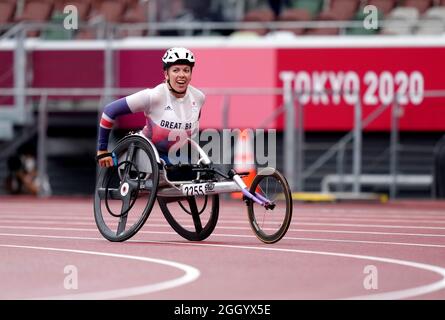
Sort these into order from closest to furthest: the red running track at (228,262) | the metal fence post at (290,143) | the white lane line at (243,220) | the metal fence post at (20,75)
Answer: the red running track at (228,262)
the white lane line at (243,220)
the metal fence post at (290,143)
the metal fence post at (20,75)

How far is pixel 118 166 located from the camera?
12961mm

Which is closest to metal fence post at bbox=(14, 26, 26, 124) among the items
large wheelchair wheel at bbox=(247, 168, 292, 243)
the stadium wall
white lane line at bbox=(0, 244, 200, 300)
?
the stadium wall

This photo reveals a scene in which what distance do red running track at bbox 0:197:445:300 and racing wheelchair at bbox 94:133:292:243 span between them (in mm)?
187

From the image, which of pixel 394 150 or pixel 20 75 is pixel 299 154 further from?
pixel 20 75

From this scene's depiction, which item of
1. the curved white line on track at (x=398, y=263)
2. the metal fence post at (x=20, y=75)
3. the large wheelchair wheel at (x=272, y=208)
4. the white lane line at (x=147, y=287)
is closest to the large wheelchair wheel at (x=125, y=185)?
the curved white line on track at (x=398, y=263)

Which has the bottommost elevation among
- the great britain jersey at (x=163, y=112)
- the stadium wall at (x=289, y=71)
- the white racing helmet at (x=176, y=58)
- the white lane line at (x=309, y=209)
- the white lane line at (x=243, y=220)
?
the white lane line at (x=309, y=209)

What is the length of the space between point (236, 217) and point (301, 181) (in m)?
7.26

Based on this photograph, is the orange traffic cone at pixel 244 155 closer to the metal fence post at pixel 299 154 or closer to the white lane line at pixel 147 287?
the metal fence post at pixel 299 154

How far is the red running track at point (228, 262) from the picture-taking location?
8.73 meters

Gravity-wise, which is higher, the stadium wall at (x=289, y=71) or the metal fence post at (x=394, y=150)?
the stadium wall at (x=289, y=71)

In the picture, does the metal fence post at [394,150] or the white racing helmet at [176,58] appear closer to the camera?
the white racing helmet at [176,58]
